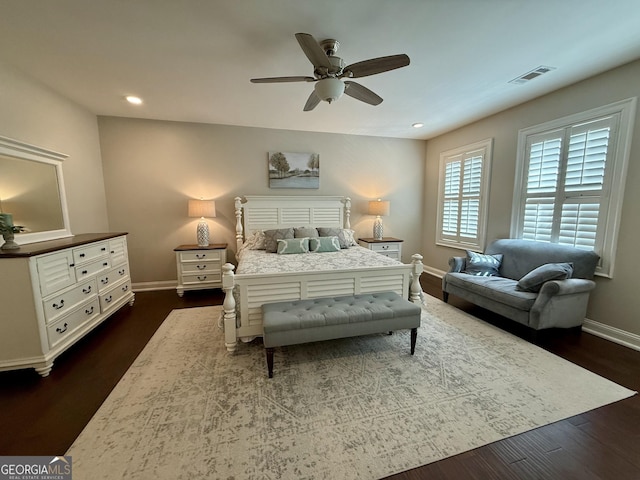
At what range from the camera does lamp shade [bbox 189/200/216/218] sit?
401cm

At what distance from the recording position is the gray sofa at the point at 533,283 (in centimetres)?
258

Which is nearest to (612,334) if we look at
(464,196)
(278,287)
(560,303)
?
(560,303)

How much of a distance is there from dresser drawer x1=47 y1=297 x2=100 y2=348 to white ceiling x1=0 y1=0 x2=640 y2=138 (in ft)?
7.82

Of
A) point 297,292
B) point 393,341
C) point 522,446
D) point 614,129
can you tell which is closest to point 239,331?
point 297,292

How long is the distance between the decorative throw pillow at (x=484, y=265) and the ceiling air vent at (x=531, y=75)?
6.93 ft

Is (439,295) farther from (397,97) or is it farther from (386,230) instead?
(397,97)

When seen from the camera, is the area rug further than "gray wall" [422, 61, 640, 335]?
No

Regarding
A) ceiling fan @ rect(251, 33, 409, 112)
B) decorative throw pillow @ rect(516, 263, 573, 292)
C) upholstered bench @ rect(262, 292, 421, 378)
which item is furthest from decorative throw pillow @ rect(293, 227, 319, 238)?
decorative throw pillow @ rect(516, 263, 573, 292)

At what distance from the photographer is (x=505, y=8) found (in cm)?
180

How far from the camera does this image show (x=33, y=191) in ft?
8.71

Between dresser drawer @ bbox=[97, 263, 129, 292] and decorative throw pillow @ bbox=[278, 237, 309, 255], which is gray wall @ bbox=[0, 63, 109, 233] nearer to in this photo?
dresser drawer @ bbox=[97, 263, 129, 292]

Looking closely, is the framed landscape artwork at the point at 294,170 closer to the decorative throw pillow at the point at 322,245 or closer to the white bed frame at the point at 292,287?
the decorative throw pillow at the point at 322,245

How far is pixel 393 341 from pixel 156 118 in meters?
4.60

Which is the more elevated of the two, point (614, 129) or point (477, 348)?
point (614, 129)
